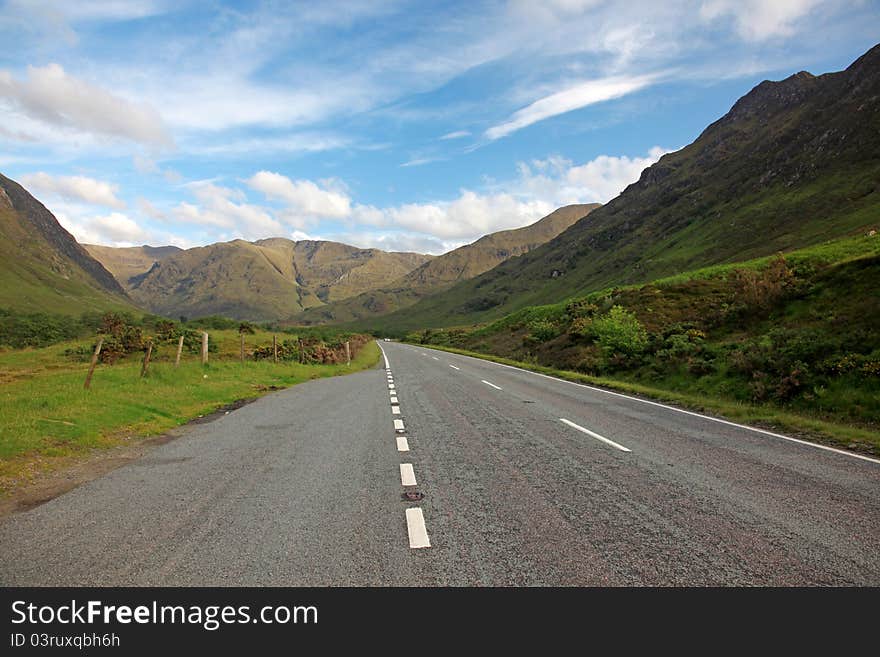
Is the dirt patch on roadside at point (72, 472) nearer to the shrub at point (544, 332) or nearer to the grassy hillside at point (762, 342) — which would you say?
the grassy hillside at point (762, 342)

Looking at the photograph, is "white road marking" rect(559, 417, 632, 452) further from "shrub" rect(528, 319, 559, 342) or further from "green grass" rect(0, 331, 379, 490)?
"shrub" rect(528, 319, 559, 342)

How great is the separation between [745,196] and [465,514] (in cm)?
12297

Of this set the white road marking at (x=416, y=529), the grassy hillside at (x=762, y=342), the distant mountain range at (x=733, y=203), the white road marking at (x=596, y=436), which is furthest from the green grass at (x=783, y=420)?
the distant mountain range at (x=733, y=203)

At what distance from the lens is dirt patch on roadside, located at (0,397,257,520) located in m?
5.44

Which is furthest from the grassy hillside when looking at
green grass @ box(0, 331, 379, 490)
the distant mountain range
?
the distant mountain range

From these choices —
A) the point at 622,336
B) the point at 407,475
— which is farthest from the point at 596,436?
the point at 622,336

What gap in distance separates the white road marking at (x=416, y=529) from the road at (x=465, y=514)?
0.03 metres

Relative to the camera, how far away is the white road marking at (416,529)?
3.97m

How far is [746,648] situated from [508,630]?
4.51ft

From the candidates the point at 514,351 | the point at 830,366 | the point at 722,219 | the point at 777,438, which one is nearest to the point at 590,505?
the point at 777,438

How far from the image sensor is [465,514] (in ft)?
15.3

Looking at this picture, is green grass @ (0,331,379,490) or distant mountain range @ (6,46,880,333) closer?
green grass @ (0,331,379,490)

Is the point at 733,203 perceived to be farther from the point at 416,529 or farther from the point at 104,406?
the point at 416,529

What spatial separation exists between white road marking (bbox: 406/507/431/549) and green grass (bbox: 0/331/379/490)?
5.23 meters
